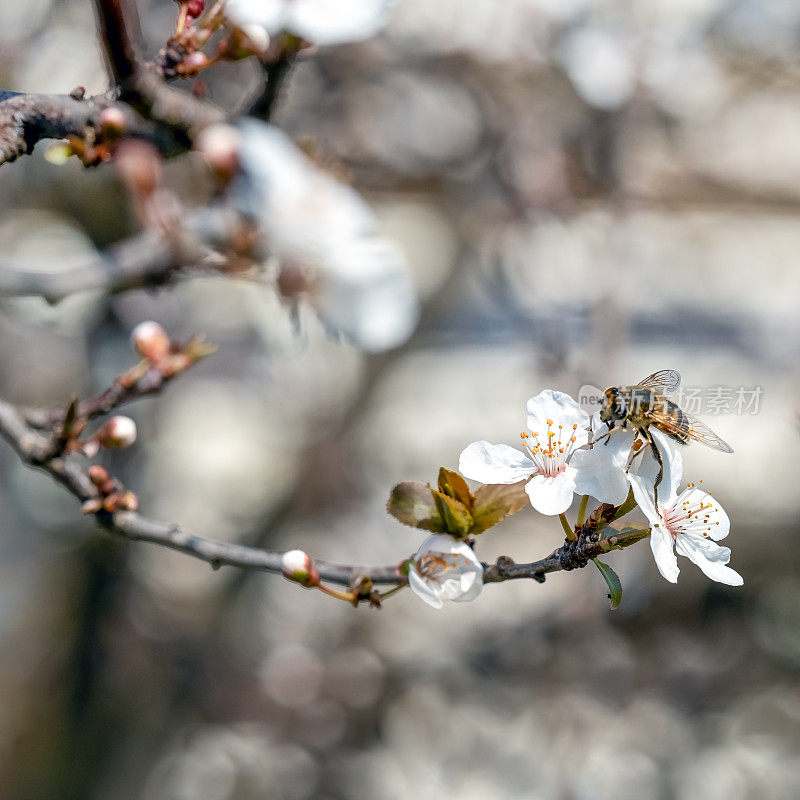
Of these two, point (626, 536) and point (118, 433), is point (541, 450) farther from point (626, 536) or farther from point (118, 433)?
point (118, 433)

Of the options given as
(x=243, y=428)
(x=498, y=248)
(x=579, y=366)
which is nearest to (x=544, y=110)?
(x=498, y=248)

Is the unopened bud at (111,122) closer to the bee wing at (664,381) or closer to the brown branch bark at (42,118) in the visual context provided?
the brown branch bark at (42,118)

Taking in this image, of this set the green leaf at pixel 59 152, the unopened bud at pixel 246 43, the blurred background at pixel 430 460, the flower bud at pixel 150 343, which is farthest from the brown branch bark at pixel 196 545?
the blurred background at pixel 430 460

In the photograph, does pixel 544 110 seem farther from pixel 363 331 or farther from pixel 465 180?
pixel 363 331

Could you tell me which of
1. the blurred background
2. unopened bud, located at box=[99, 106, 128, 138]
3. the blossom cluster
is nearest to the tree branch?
unopened bud, located at box=[99, 106, 128, 138]

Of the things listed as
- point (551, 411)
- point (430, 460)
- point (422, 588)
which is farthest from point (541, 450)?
point (430, 460)

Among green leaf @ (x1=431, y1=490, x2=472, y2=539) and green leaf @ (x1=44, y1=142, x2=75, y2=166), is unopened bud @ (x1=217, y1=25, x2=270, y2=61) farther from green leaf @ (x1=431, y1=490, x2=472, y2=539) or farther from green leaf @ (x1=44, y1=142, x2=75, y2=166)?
green leaf @ (x1=431, y1=490, x2=472, y2=539)
